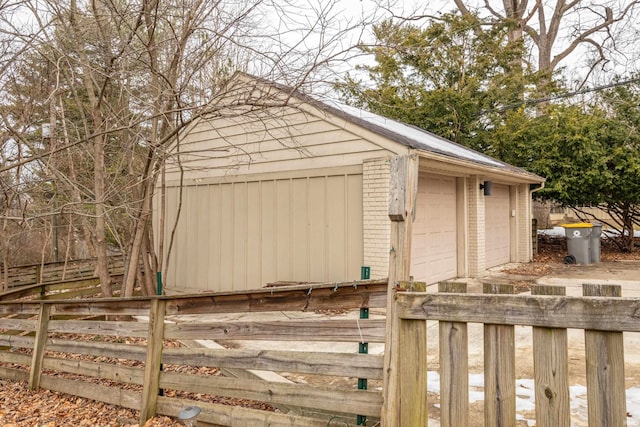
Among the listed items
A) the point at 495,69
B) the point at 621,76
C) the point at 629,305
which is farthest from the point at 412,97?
the point at 629,305

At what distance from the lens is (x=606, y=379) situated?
1852 millimetres

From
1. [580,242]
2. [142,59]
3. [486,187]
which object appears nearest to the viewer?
[142,59]

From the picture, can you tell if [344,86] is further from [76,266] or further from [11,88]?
[76,266]

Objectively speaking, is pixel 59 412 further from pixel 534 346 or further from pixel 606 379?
pixel 606 379

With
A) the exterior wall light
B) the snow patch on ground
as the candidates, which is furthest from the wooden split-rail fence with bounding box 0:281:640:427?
the exterior wall light

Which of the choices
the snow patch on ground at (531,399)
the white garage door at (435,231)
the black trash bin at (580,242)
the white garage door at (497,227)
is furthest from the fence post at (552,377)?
the black trash bin at (580,242)

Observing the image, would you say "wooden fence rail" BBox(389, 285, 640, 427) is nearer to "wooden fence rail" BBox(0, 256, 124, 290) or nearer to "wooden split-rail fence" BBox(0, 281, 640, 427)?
"wooden split-rail fence" BBox(0, 281, 640, 427)

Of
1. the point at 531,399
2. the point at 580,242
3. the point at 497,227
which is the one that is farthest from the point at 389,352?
the point at 580,242

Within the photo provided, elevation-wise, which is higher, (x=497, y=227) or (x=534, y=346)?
(x=497, y=227)

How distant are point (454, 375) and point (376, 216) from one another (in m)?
4.71

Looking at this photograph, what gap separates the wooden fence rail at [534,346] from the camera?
72.9 inches

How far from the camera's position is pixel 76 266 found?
1221cm

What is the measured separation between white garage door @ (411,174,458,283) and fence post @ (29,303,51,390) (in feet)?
18.1

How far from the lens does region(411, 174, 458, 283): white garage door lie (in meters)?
8.09
